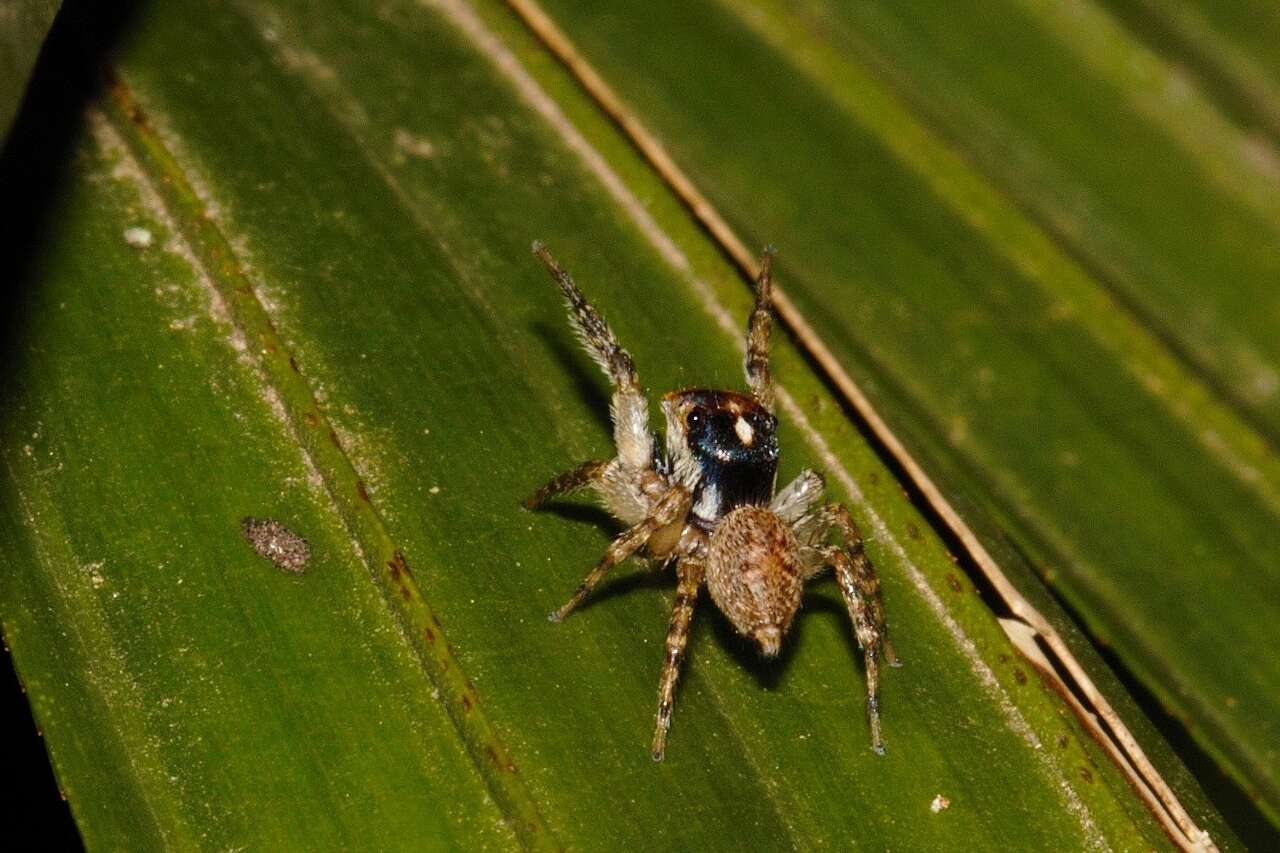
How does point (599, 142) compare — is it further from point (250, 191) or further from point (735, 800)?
point (735, 800)

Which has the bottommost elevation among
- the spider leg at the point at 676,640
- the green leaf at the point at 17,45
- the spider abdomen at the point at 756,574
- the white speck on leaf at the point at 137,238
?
the white speck on leaf at the point at 137,238

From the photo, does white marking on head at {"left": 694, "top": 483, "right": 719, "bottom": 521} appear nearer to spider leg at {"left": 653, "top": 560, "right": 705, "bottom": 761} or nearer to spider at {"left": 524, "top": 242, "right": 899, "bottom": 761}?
spider at {"left": 524, "top": 242, "right": 899, "bottom": 761}

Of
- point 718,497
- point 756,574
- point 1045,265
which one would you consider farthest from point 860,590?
point 1045,265

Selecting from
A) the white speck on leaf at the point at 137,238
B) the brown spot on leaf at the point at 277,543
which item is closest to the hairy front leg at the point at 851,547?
the brown spot on leaf at the point at 277,543

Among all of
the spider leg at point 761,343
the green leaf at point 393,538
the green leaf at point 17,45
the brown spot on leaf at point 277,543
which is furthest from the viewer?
the spider leg at point 761,343

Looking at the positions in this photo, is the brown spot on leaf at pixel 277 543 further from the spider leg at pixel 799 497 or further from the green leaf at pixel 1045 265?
the green leaf at pixel 1045 265

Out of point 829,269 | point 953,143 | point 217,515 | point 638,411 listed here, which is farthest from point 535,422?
point 953,143

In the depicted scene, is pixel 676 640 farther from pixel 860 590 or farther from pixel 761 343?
pixel 761 343
